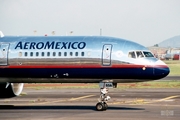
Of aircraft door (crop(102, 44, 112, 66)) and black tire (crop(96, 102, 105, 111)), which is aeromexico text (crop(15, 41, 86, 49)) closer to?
aircraft door (crop(102, 44, 112, 66))

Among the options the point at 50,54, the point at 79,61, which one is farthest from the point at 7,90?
the point at 79,61

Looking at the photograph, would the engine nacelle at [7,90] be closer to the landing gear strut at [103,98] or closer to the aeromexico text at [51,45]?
the aeromexico text at [51,45]

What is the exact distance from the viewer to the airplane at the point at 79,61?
32.9 metres

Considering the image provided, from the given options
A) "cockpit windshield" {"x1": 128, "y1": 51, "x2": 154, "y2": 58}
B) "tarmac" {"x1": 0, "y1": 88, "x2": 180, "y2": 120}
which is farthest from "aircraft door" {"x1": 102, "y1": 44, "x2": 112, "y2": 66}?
"tarmac" {"x1": 0, "y1": 88, "x2": 180, "y2": 120}

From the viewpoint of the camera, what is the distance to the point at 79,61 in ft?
111

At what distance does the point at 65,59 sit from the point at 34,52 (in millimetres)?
2392

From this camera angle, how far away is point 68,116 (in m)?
30.0

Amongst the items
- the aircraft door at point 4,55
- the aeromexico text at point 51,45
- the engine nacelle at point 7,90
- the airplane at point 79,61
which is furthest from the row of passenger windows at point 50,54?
the engine nacelle at point 7,90

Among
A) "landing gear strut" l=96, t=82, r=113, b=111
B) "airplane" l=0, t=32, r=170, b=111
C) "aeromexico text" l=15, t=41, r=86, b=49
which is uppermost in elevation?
"aeromexico text" l=15, t=41, r=86, b=49

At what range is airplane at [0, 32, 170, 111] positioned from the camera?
32.9m

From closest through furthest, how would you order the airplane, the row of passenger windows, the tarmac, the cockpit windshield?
1. the tarmac
2. the airplane
3. the cockpit windshield
4. the row of passenger windows

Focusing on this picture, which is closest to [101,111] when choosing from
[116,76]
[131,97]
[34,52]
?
[116,76]

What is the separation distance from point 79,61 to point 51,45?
8.24 ft

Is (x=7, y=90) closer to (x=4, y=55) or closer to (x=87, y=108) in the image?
(x=4, y=55)
